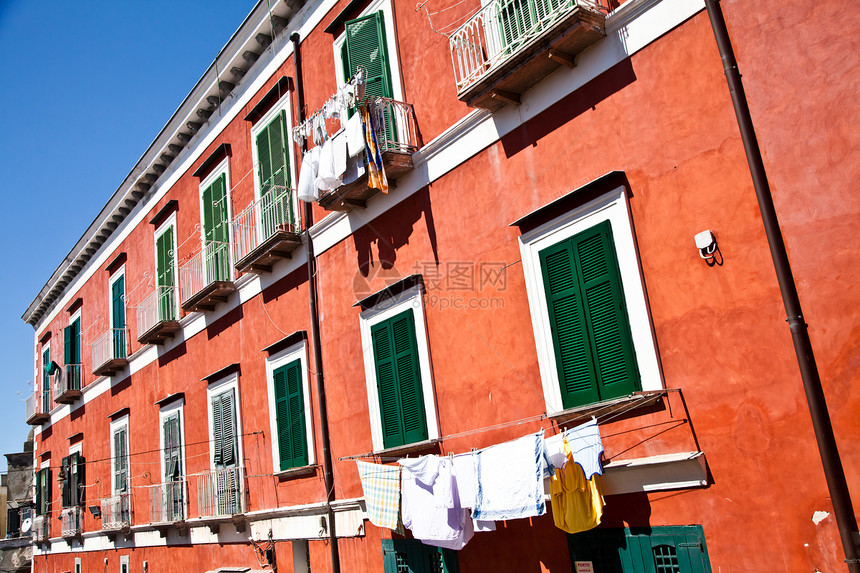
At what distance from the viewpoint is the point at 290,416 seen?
12.9m

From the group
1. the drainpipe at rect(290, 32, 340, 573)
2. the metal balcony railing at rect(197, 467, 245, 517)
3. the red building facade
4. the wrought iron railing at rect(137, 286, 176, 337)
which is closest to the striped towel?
the red building facade

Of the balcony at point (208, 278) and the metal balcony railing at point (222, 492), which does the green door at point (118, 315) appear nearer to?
the balcony at point (208, 278)

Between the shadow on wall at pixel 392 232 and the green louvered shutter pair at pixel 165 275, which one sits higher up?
the green louvered shutter pair at pixel 165 275

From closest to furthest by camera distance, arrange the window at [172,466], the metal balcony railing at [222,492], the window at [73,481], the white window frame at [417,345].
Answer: the white window frame at [417,345], the metal balcony railing at [222,492], the window at [172,466], the window at [73,481]

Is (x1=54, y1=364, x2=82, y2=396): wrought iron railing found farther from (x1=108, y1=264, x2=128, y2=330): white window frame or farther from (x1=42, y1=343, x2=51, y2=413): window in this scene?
(x1=108, y1=264, x2=128, y2=330): white window frame

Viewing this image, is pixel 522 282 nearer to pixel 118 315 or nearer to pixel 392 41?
pixel 392 41

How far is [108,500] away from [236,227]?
974 centimetres

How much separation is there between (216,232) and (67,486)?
1281cm

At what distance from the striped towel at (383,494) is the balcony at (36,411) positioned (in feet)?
70.7

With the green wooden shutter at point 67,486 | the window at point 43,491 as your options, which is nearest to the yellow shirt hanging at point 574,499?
the green wooden shutter at point 67,486

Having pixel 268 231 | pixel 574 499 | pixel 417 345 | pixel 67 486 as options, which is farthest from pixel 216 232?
pixel 67 486

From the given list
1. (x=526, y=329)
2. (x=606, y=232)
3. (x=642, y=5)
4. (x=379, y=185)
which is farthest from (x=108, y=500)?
(x=642, y=5)

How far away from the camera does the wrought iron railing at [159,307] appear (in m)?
17.6

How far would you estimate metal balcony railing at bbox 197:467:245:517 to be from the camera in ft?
46.4
